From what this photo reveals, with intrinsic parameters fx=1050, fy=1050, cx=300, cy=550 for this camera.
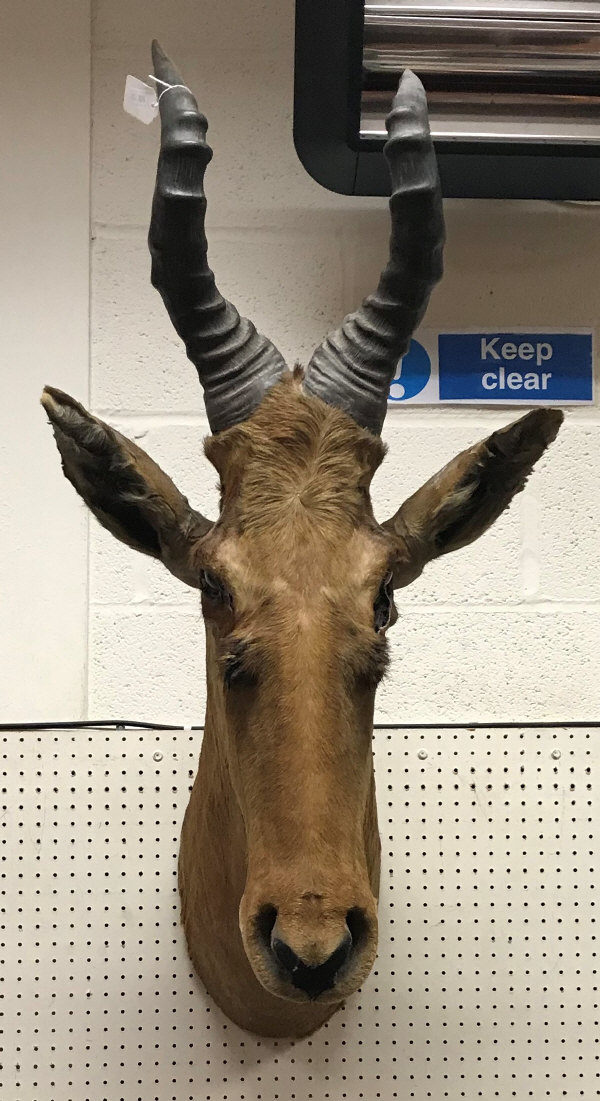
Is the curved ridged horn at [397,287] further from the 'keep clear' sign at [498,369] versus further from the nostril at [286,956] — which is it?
the 'keep clear' sign at [498,369]

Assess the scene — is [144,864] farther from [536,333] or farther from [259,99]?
[259,99]

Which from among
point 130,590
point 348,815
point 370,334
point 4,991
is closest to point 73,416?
point 370,334

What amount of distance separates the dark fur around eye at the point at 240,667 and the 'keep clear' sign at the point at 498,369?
130 centimetres

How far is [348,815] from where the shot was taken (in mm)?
1356

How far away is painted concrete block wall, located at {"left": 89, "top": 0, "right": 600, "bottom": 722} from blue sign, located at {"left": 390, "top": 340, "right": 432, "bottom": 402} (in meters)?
0.05

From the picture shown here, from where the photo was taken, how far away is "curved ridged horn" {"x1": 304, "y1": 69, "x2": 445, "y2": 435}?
1539mm

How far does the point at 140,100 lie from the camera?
5.71 feet

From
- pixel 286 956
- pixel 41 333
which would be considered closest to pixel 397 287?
pixel 286 956

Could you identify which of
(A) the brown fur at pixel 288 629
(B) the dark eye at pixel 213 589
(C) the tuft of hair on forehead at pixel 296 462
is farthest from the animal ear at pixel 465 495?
(B) the dark eye at pixel 213 589

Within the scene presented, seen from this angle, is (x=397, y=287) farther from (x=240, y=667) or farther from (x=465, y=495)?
(x=240, y=667)

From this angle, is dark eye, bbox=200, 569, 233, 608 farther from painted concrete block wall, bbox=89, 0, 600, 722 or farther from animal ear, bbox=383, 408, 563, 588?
painted concrete block wall, bbox=89, 0, 600, 722

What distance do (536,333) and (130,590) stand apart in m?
1.19

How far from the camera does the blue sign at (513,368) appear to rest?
259cm

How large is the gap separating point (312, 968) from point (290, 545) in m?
0.54
